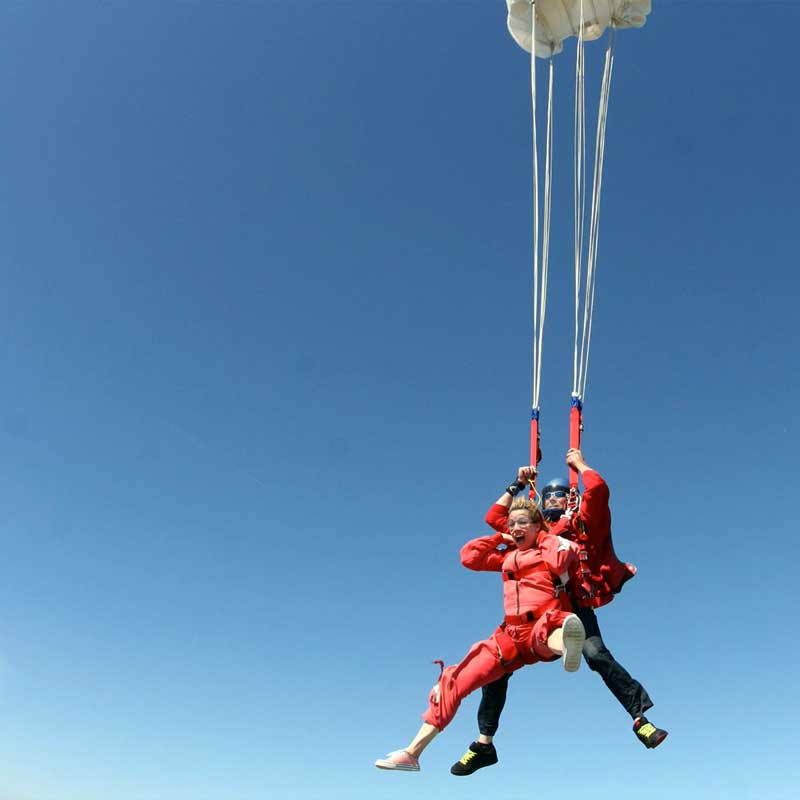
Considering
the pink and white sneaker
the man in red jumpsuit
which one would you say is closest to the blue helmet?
the man in red jumpsuit

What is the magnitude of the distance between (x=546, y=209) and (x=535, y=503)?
2938 mm

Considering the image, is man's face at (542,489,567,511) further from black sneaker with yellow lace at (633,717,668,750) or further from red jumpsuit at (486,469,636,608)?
black sneaker with yellow lace at (633,717,668,750)

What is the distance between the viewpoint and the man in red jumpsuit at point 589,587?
18.8 ft

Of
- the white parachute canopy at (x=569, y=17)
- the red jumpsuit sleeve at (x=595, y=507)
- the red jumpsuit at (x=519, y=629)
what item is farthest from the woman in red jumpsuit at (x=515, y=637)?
the white parachute canopy at (x=569, y=17)

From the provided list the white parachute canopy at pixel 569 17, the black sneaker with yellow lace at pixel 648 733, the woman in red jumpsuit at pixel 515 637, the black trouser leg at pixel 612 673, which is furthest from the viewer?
the white parachute canopy at pixel 569 17

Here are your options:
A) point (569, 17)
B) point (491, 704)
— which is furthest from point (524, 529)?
point (569, 17)

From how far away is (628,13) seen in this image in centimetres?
818

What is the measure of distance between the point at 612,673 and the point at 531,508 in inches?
59.0

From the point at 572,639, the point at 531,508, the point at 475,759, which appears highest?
the point at 531,508

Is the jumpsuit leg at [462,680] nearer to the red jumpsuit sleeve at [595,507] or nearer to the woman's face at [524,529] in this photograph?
the woman's face at [524,529]

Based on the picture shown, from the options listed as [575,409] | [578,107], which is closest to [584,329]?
[575,409]

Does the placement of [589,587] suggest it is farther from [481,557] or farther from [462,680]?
[462,680]

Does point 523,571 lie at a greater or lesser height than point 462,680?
greater

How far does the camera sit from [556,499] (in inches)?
271
